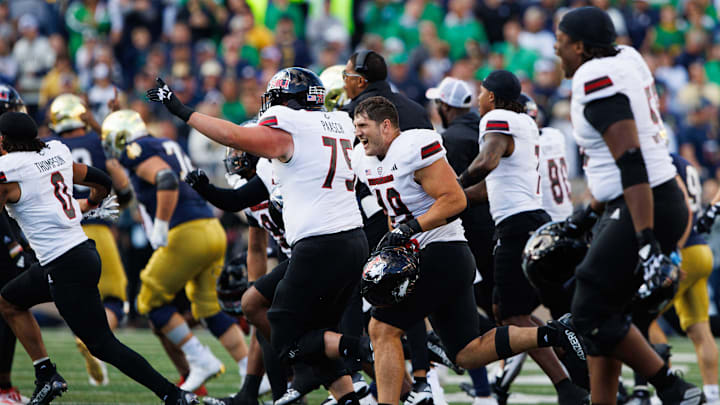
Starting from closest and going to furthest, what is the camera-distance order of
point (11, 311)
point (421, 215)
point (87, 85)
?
point (421, 215)
point (11, 311)
point (87, 85)

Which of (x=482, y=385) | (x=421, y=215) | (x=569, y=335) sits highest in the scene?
(x=421, y=215)

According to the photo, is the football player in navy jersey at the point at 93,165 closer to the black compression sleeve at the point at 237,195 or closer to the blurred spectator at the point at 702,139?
the black compression sleeve at the point at 237,195

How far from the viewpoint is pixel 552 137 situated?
288 inches

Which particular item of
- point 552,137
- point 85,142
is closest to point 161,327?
point 85,142

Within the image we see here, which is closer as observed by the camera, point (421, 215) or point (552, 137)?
point (421, 215)

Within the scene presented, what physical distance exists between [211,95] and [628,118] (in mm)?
9855

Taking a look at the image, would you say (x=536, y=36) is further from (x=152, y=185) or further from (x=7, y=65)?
(x=152, y=185)

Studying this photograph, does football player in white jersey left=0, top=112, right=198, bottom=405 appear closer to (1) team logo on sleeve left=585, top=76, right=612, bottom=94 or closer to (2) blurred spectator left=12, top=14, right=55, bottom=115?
(1) team logo on sleeve left=585, top=76, right=612, bottom=94

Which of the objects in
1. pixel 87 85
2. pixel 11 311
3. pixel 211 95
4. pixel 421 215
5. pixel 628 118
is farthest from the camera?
pixel 87 85

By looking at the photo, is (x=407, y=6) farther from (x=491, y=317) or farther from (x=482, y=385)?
(x=482, y=385)

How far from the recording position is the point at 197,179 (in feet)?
18.1

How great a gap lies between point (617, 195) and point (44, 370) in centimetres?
368

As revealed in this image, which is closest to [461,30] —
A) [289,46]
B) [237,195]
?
[289,46]

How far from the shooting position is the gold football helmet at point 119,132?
789 centimetres
